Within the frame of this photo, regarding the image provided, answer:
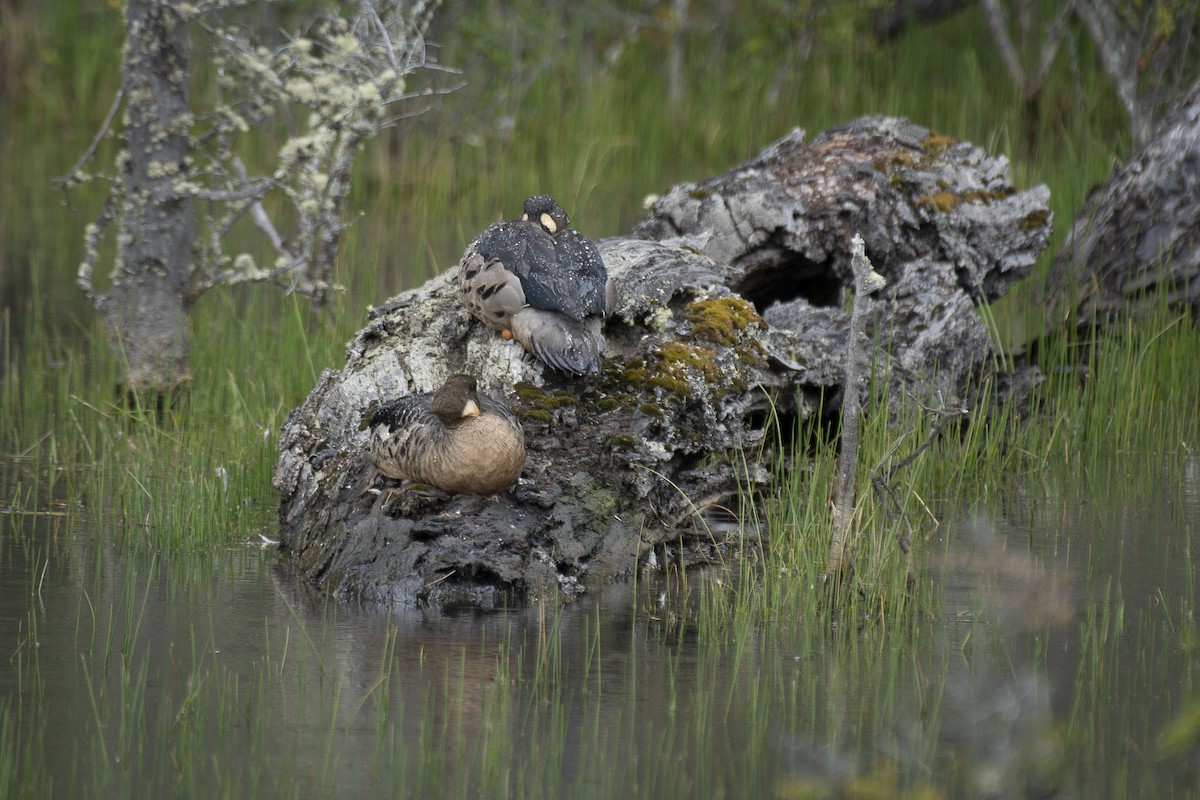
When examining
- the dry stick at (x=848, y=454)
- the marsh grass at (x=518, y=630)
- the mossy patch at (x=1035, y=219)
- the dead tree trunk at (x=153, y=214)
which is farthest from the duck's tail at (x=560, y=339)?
the mossy patch at (x=1035, y=219)

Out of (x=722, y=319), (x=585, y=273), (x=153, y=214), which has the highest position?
(x=153, y=214)

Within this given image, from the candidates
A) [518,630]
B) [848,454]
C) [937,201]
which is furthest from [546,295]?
[937,201]

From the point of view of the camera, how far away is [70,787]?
3.41 meters

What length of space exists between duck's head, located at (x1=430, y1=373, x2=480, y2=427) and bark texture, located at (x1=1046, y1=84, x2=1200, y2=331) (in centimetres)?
356

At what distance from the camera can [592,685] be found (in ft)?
13.4

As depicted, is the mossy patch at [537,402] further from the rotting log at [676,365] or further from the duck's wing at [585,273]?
the duck's wing at [585,273]

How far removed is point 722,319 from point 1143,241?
3.02 meters

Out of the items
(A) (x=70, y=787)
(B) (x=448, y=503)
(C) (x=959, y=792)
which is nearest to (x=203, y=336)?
(B) (x=448, y=503)

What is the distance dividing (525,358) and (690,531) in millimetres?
904

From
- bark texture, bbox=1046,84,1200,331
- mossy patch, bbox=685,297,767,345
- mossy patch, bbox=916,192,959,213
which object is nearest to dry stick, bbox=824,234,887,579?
mossy patch, bbox=685,297,767,345

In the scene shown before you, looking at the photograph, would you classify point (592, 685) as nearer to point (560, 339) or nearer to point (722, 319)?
point (560, 339)

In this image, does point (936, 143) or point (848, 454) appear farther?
point (936, 143)

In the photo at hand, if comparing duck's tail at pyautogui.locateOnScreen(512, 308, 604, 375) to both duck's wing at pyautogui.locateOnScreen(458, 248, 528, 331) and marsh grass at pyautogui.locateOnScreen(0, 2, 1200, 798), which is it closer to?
duck's wing at pyautogui.locateOnScreen(458, 248, 528, 331)

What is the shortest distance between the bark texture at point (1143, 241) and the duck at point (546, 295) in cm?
284
